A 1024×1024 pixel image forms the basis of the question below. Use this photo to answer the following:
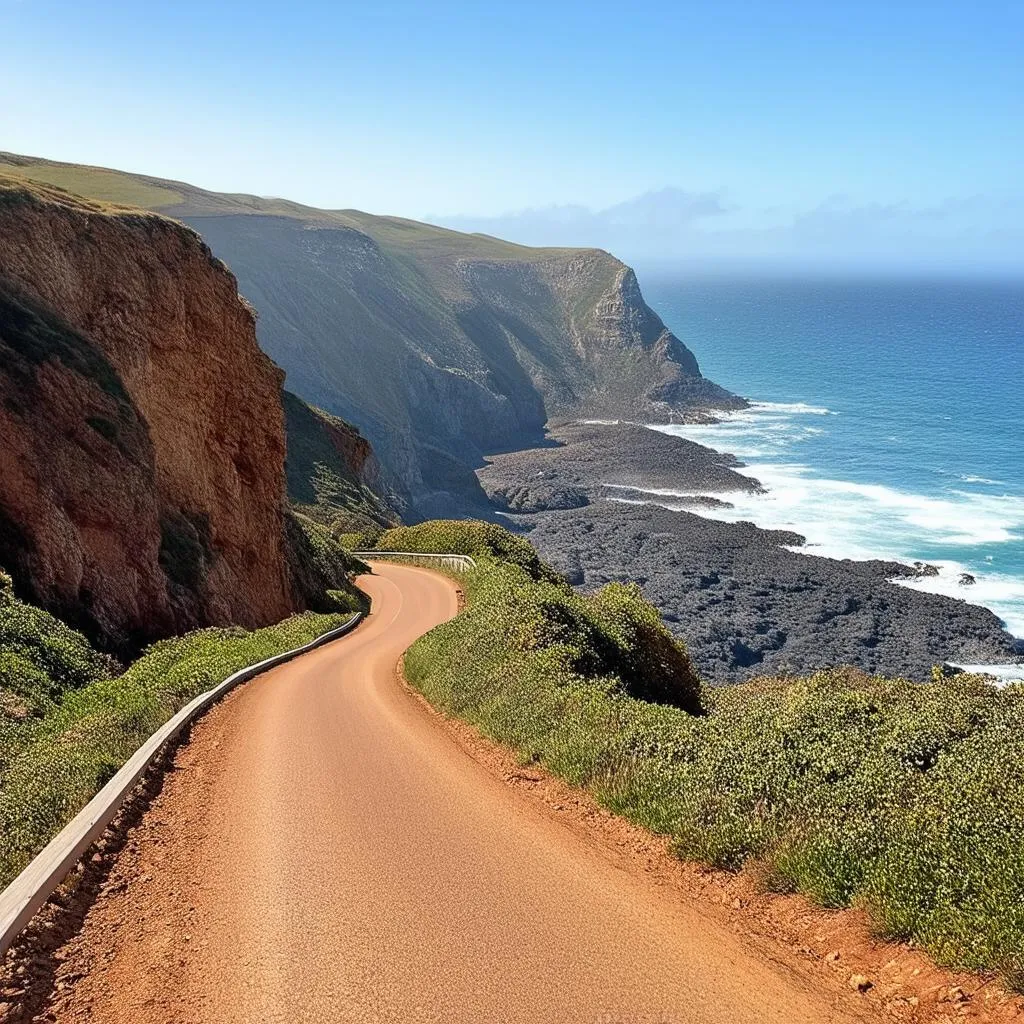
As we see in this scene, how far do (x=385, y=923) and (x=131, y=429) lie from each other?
16453 mm

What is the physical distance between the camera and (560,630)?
1360cm

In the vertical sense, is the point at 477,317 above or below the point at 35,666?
above

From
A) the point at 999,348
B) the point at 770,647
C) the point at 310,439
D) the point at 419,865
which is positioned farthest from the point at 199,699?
the point at 999,348

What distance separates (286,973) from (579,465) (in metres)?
90.7

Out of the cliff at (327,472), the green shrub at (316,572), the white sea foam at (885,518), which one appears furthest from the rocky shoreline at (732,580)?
the green shrub at (316,572)

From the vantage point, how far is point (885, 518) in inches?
2781

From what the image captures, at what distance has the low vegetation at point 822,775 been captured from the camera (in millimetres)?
5473

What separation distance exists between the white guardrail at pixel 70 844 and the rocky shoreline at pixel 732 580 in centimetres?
Answer: 3827

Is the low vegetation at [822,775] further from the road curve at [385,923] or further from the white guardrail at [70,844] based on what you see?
the white guardrail at [70,844]

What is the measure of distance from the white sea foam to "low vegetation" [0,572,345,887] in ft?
157

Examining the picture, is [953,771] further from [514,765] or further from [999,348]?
[999,348]

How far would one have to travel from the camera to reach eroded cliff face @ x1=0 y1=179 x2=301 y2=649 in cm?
1636

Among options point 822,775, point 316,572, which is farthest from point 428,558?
point 822,775

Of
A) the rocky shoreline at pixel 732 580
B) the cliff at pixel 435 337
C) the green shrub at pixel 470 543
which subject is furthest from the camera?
the cliff at pixel 435 337
